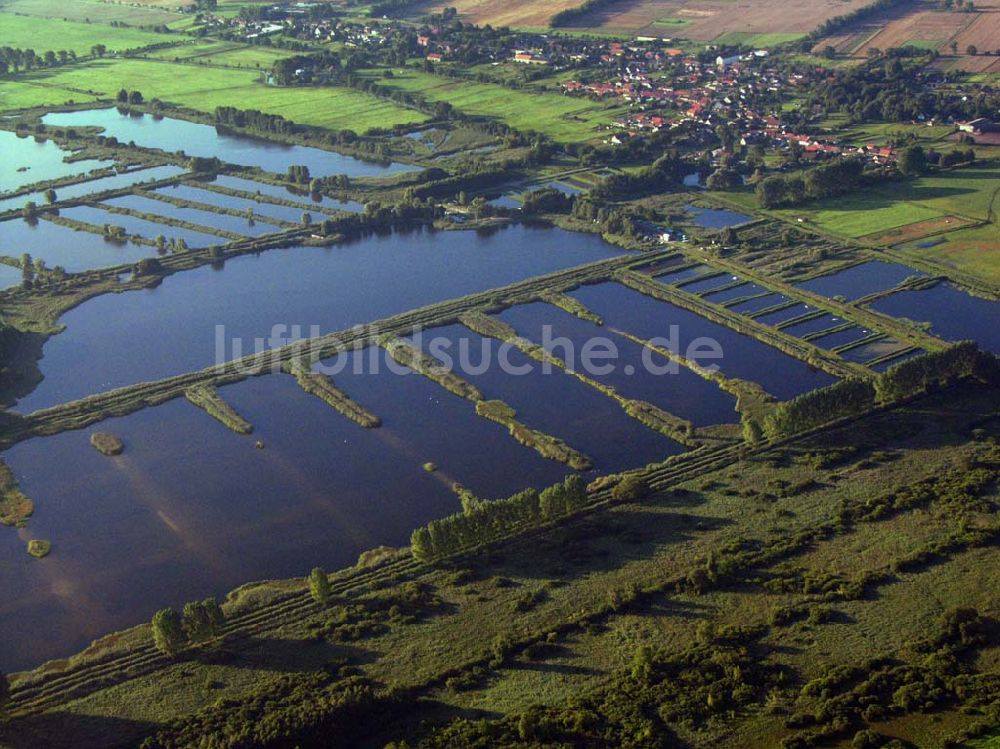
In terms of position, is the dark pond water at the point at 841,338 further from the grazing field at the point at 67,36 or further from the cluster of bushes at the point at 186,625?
the grazing field at the point at 67,36

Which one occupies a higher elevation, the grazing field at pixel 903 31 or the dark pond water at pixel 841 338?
the grazing field at pixel 903 31

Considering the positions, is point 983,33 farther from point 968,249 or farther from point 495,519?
point 495,519

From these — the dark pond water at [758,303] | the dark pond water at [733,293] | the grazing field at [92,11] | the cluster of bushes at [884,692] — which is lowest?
the cluster of bushes at [884,692]

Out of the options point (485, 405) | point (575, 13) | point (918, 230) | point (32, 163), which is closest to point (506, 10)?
point (575, 13)

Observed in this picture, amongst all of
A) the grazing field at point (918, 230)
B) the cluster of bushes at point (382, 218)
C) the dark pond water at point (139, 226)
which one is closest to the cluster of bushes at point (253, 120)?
the dark pond water at point (139, 226)

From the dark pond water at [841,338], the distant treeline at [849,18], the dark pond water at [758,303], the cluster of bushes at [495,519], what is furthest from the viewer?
the distant treeline at [849,18]

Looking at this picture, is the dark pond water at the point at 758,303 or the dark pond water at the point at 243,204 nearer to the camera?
the dark pond water at the point at 758,303

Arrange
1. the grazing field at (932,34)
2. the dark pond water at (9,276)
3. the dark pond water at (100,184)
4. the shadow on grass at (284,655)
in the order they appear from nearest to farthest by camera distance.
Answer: the shadow on grass at (284,655)
the dark pond water at (9,276)
the dark pond water at (100,184)
the grazing field at (932,34)

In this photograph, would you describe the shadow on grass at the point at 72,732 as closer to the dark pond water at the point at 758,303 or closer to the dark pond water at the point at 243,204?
the dark pond water at the point at 758,303

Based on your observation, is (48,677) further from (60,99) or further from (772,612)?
(60,99)
